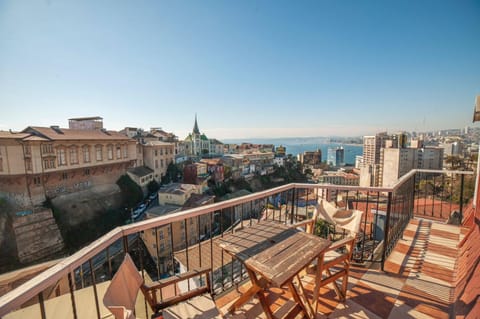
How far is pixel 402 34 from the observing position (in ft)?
23.9

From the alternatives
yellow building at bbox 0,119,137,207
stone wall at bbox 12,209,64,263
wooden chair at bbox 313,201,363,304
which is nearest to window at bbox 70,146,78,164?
yellow building at bbox 0,119,137,207

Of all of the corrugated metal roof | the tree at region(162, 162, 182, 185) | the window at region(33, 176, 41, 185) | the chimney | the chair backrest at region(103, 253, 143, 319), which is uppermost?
the chimney

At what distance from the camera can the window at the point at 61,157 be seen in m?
20.0

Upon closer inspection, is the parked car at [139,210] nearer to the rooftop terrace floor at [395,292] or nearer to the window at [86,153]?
the window at [86,153]

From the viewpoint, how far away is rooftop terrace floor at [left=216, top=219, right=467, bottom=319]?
1969mm

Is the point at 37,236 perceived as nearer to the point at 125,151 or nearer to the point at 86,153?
the point at 86,153

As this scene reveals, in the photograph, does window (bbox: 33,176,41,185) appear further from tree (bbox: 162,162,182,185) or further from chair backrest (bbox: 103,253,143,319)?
chair backrest (bbox: 103,253,143,319)

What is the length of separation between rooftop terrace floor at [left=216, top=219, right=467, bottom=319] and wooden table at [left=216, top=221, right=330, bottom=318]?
1.14 feet

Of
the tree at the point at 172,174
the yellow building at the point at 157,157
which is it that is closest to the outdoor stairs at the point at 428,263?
the yellow building at the point at 157,157

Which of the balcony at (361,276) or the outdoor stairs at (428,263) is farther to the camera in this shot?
the outdoor stairs at (428,263)

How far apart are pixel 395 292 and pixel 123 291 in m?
2.73

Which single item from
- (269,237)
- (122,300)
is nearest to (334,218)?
(269,237)

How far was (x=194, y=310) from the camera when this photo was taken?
1.51 m

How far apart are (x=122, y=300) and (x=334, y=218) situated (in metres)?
2.16
